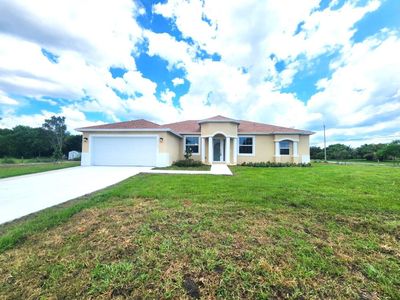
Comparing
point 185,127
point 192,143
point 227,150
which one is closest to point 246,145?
point 227,150

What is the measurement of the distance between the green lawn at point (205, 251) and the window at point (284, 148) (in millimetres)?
13699

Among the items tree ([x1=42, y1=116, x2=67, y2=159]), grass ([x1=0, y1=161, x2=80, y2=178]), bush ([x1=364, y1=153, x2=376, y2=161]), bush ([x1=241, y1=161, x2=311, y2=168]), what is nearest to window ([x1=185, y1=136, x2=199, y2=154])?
bush ([x1=241, y1=161, x2=311, y2=168])

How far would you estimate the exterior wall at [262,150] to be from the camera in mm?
18406

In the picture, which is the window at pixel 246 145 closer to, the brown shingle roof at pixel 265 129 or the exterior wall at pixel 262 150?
the exterior wall at pixel 262 150

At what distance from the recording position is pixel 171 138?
1639 cm

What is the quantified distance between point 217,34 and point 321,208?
1292cm

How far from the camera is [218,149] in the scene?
60.7 ft

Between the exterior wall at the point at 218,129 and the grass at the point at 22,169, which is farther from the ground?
the exterior wall at the point at 218,129

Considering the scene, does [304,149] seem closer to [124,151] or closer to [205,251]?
[124,151]

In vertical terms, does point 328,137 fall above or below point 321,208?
above

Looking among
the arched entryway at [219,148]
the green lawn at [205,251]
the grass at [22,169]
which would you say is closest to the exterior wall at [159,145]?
the grass at [22,169]

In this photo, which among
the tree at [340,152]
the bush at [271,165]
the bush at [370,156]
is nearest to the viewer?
the bush at [271,165]

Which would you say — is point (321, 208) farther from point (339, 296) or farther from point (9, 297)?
point (9, 297)

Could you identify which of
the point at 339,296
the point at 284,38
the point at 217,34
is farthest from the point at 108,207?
the point at 284,38
